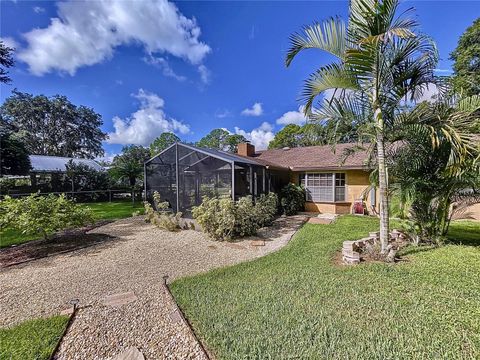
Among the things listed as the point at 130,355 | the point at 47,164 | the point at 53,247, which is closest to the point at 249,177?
the point at 53,247

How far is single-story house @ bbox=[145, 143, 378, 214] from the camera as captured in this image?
967 centimetres

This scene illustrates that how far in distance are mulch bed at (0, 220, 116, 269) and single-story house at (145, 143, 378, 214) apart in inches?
135

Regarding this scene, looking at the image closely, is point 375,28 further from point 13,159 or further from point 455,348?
point 13,159

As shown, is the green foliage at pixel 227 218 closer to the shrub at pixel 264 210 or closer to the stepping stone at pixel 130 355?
the shrub at pixel 264 210

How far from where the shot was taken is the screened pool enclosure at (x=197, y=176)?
942cm

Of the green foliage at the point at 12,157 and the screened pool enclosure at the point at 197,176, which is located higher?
the green foliage at the point at 12,157

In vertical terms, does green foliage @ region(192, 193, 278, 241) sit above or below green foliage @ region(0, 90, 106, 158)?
below

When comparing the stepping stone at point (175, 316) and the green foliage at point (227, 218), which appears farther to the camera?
the green foliage at point (227, 218)

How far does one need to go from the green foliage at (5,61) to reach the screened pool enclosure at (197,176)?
9006 millimetres

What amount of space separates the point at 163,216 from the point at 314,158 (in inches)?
393

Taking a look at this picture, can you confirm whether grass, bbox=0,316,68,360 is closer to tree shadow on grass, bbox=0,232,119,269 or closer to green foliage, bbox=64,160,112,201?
tree shadow on grass, bbox=0,232,119,269

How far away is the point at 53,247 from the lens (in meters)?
7.13

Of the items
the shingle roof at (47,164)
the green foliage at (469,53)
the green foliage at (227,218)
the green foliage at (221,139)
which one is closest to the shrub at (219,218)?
the green foliage at (227,218)

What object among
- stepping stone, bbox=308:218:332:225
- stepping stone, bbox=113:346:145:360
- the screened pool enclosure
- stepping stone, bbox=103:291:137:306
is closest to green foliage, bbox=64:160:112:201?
the screened pool enclosure
